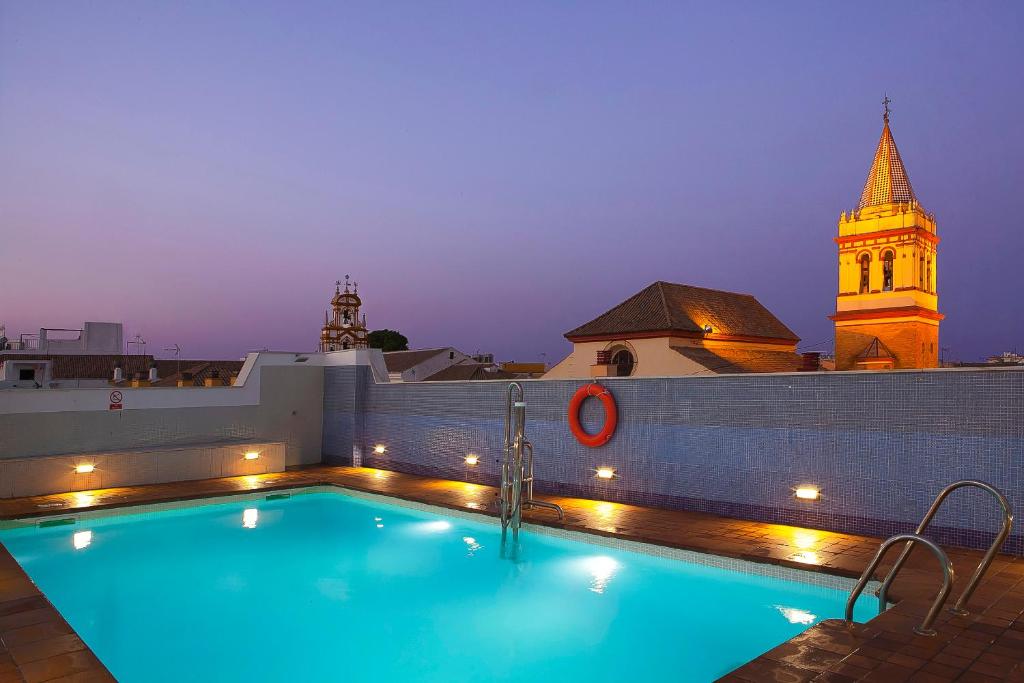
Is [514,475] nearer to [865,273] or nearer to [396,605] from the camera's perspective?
[396,605]

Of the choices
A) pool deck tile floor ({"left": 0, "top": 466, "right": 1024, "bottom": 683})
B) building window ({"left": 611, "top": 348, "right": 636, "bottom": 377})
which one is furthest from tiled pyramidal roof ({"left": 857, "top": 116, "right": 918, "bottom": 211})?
pool deck tile floor ({"left": 0, "top": 466, "right": 1024, "bottom": 683})

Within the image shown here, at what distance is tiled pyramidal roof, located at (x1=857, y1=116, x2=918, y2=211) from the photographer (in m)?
24.0

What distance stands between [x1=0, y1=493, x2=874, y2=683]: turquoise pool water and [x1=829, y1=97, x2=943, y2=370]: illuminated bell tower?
65.5 ft

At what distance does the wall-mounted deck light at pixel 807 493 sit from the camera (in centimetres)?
749

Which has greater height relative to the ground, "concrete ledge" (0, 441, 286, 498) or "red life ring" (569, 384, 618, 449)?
"red life ring" (569, 384, 618, 449)

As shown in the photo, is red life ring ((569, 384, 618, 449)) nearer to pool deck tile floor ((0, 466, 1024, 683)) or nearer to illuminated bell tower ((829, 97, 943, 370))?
pool deck tile floor ((0, 466, 1024, 683))

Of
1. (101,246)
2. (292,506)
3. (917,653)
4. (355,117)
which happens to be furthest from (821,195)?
(917,653)

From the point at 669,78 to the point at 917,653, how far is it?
2104cm

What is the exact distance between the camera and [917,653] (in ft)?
12.4

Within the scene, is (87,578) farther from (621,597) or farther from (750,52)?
(750,52)

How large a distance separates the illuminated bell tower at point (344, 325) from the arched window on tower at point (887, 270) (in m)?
17.2

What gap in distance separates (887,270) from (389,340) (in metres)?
33.4

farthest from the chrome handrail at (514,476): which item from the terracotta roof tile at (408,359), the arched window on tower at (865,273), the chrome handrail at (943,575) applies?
the terracotta roof tile at (408,359)

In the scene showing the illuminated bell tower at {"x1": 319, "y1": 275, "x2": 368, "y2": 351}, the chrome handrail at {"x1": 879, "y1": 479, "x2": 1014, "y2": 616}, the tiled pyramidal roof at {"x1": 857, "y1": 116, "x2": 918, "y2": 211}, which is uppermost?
the tiled pyramidal roof at {"x1": 857, "y1": 116, "x2": 918, "y2": 211}
